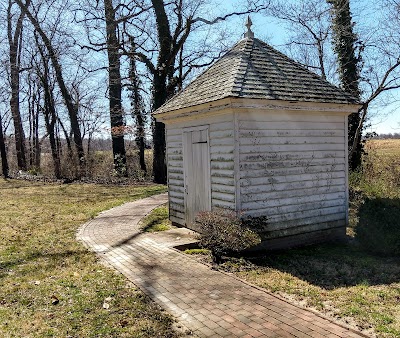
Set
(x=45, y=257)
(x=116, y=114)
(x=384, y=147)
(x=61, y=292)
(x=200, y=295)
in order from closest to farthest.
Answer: (x=200, y=295), (x=61, y=292), (x=45, y=257), (x=384, y=147), (x=116, y=114)

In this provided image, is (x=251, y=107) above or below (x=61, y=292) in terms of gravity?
above

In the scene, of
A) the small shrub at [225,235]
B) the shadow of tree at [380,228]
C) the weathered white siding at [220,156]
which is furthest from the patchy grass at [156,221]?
the shadow of tree at [380,228]

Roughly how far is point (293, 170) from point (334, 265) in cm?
228

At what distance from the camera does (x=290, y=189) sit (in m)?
8.44

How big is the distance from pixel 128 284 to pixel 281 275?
2.63m

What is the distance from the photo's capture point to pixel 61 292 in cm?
578

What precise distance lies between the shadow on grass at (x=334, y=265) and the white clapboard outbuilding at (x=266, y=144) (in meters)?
0.56

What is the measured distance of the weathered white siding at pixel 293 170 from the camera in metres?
7.85

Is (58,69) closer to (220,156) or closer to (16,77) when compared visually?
(16,77)

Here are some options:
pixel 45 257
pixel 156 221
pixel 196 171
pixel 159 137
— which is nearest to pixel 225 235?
pixel 196 171

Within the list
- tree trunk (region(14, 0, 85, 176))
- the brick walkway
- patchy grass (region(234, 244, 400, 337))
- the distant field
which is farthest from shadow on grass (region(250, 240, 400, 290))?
tree trunk (region(14, 0, 85, 176))

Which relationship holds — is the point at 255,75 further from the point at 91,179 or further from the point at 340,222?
the point at 91,179

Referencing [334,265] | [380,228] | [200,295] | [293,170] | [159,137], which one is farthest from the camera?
[159,137]

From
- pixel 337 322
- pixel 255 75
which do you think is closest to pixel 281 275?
pixel 337 322
